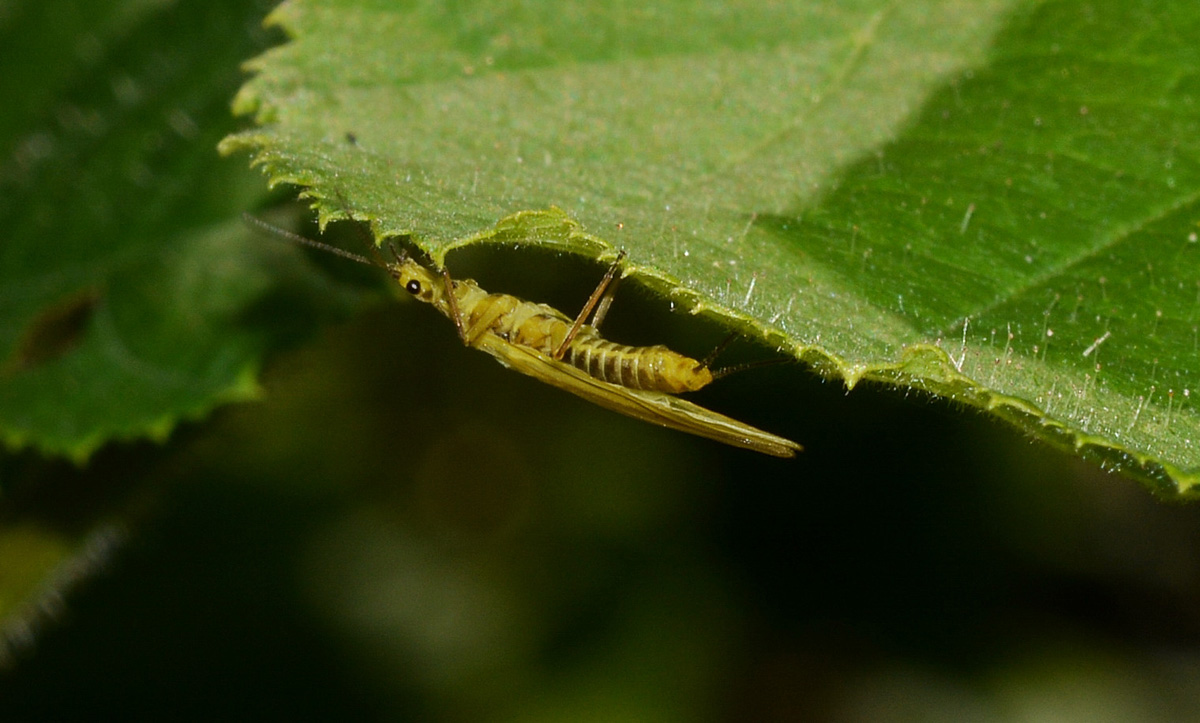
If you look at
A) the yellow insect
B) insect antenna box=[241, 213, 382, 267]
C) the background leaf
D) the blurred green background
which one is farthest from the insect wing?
the blurred green background

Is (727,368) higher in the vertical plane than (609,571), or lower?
higher

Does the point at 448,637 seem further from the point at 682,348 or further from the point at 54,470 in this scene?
the point at 54,470

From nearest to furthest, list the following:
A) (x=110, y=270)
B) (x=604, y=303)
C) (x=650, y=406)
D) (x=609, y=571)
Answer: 1. (x=650, y=406)
2. (x=604, y=303)
3. (x=110, y=270)
4. (x=609, y=571)

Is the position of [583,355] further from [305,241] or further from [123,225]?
[123,225]

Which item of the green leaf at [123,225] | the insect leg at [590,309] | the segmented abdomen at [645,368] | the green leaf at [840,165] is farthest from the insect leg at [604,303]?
the green leaf at [123,225]

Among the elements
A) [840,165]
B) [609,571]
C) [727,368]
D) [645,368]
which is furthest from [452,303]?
[609,571]

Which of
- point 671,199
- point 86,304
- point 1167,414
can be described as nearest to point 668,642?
point 86,304
